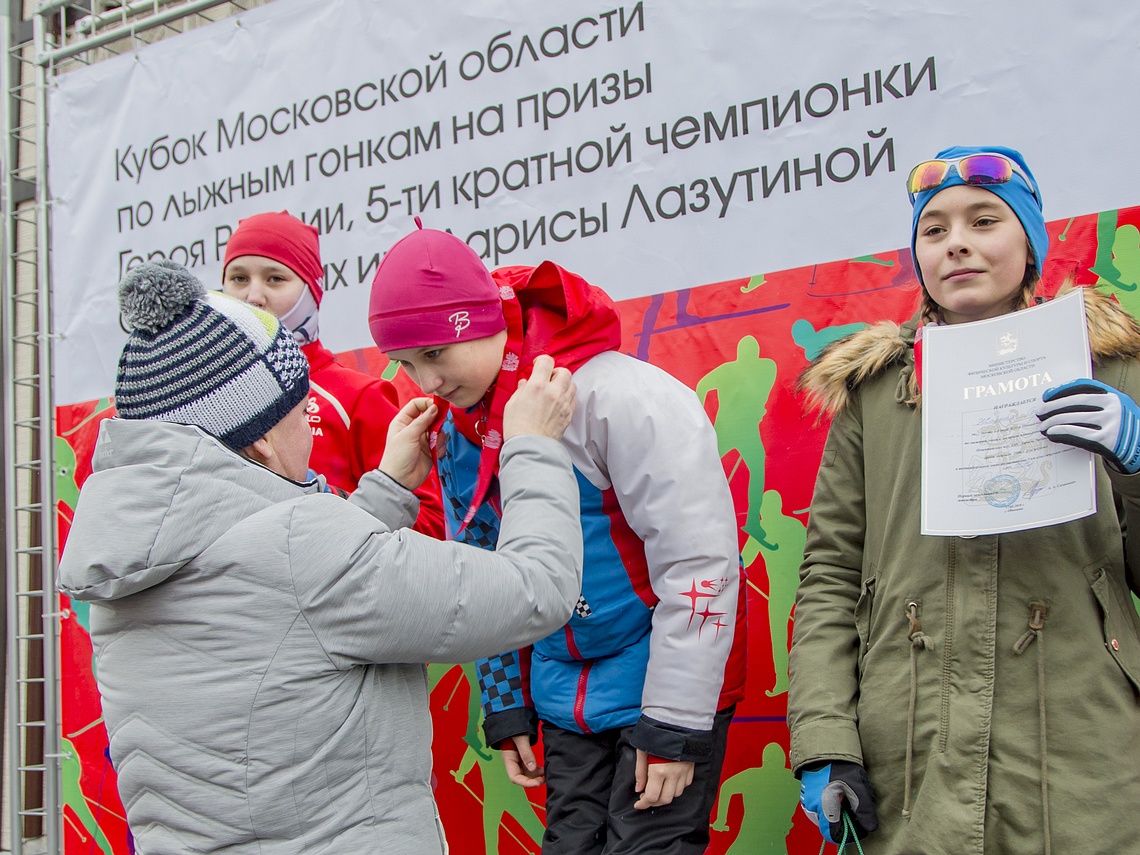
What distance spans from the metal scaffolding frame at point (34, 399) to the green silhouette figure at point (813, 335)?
2201mm

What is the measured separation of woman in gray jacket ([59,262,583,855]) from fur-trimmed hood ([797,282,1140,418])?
71 cm

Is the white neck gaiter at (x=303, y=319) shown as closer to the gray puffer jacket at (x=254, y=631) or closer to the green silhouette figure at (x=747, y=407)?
the green silhouette figure at (x=747, y=407)

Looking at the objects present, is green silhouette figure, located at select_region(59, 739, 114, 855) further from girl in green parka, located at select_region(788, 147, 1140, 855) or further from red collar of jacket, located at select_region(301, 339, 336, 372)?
girl in green parka, located at select_region(788, 147, 1140, 855)

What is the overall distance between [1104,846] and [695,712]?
2.07ft

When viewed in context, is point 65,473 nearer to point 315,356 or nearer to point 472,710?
point 315,356

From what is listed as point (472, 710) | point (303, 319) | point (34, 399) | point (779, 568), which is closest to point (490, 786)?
point (472, 710)

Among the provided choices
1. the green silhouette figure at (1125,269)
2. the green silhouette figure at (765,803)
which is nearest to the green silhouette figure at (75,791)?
the green silhouette figure at (765,803)

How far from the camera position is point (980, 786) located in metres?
1.57

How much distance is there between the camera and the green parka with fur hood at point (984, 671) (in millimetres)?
1535

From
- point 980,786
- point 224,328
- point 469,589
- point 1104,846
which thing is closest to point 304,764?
point 469,589

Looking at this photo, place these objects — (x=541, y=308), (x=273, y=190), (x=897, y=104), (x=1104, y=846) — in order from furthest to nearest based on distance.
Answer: (x=273, y=190)
(x=897, y=104)
(x=541, y=308)
(x=1104, y=846)

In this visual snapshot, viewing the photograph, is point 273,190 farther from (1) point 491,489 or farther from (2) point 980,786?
(2) point 980,786

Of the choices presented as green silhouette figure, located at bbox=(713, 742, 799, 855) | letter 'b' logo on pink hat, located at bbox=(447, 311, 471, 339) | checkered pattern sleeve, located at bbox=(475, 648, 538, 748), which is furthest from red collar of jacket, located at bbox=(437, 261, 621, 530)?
green silhouette figure, located at bbox=(713, 742, 799, 855)

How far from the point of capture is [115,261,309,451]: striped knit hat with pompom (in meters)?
1.39
